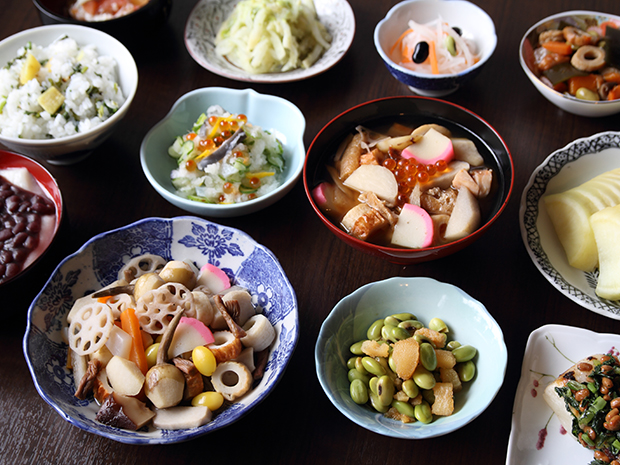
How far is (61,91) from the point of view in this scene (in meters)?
1.91

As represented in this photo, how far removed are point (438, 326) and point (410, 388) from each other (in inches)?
9.1

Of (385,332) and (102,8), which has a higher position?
(102,8)

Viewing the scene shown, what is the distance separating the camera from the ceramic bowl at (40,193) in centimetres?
146

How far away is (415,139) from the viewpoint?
5.59 ft

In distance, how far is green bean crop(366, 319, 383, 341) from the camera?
1432 mm

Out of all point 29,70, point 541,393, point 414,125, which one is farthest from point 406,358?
point 29,70

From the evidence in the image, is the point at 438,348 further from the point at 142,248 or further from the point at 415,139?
the point at 142,248

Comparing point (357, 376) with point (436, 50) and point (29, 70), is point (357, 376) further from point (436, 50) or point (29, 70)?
point (29, 70)

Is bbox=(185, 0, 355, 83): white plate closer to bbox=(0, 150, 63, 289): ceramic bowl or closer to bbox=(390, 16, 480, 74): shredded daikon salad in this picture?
bbox=(390, 16, 480, 74): shredded daikon salad

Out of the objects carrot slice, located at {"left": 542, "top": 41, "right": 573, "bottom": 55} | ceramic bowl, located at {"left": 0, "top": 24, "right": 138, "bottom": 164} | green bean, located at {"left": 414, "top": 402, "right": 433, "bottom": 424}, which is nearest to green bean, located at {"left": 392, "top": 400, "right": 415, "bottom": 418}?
green bean, located at {"left": 414, "top": 402, "right": 433, "bottom": 424}

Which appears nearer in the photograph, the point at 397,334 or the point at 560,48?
the point at 397,334

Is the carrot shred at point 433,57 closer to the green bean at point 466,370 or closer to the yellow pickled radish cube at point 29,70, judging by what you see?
the green bean at point 466,370

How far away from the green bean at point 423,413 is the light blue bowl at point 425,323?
0.02 metres

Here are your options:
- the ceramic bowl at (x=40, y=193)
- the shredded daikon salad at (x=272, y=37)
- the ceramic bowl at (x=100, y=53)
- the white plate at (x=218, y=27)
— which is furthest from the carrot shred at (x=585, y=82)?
the ceramic bowl at (x=40, y=193)
